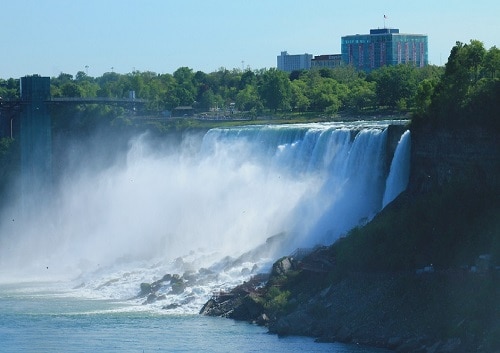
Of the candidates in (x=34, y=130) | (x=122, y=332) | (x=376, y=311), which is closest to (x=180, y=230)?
(x=122, y=332)

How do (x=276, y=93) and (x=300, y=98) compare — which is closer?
(x=300, y=98)

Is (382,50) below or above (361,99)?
above

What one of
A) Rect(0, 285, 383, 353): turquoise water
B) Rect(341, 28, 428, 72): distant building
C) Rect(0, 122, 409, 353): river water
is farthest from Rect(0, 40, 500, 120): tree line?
Rect(341, 28, 428, 72): distant building

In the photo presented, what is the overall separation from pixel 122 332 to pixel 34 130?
111 ft

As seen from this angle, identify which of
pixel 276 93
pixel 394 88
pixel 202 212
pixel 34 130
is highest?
pixel 394 88

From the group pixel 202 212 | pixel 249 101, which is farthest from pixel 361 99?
pixel 202 212

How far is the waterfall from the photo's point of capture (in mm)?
50719

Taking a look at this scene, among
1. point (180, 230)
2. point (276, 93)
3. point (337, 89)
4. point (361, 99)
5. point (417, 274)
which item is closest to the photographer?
point (417, 274)

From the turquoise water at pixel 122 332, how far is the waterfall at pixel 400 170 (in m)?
8.73

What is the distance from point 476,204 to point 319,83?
41.4 meters

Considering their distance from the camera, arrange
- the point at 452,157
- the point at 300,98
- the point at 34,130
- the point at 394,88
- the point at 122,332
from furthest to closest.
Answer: the point at 300,98 → the point at 34,130 → the point at 394,88 → the point at 452,157 → the point at 122,332

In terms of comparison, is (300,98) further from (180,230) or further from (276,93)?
(180,230)

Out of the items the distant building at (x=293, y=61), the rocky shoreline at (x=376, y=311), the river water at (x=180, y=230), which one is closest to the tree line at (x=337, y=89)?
the river water at (x=180, y=230)

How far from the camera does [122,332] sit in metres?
43.7
